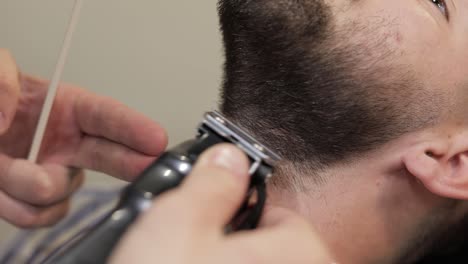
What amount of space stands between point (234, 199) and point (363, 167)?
361 millimetres

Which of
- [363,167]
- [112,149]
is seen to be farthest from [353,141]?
[112,149]

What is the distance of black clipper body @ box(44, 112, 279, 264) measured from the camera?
0.50 meters

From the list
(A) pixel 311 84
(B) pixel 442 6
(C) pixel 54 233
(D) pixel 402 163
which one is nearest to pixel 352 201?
(D) pixel 402 163

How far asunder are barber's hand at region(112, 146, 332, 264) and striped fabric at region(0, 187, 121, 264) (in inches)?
7.3

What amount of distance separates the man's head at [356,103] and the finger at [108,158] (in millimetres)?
173

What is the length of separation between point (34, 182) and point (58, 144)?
101mm

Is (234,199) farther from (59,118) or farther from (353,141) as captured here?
(59,118)

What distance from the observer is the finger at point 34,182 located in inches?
30.0

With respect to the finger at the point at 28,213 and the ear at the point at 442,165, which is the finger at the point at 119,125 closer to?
the finger at the point at 28,213

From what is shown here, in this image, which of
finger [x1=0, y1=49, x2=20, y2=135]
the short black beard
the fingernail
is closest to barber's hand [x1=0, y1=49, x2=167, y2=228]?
finger [x1=0, y1=49, x2=20, y2=135]

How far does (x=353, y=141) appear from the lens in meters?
0.77

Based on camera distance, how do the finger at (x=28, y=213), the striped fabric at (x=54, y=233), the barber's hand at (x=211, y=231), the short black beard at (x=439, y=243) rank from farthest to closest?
the short black beard at (x=439, y=243), the finger at (x=28, y=213), the striped fabric at (x=54, y=233), the barber's hand at (x=211, y=231)

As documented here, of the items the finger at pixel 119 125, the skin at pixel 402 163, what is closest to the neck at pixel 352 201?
the skin at pixel 402 163

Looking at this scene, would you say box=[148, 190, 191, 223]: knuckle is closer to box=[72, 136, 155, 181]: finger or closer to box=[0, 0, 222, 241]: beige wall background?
box=[72, 136, 155, 181]: finger
